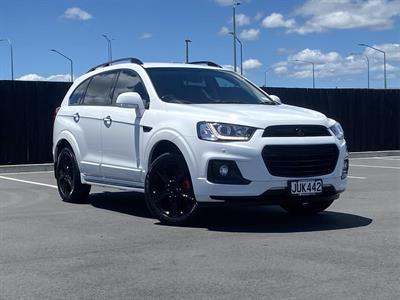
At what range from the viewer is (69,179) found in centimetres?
950

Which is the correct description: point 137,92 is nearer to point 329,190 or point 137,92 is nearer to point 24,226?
point 24,226

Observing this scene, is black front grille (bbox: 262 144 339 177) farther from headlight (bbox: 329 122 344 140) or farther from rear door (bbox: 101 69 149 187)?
rear door (bbox: 101 69 149 187)

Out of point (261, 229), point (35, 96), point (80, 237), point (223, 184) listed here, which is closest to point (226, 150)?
point (223, 184)

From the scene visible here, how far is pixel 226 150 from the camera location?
678 cm

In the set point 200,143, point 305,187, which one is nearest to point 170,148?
point 200,143

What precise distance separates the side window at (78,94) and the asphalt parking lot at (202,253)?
5.05 feet

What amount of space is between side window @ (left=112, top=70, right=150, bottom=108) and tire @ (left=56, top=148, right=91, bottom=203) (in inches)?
50.7

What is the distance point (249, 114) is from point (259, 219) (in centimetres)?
146

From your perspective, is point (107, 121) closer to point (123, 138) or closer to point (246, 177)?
point (123, 138)

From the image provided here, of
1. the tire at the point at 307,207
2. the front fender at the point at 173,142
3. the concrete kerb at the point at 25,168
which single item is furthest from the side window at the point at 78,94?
the concrete kerb at the point at 25,168

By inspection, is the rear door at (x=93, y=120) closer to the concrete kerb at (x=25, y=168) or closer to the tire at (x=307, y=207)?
the tire at (x=307, y=207)

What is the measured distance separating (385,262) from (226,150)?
2031mm

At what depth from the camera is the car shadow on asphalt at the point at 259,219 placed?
23.7ft

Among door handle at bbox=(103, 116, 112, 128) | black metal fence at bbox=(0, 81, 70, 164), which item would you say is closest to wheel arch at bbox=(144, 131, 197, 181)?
door handle at bbox=(103, 116, 112, 128)
